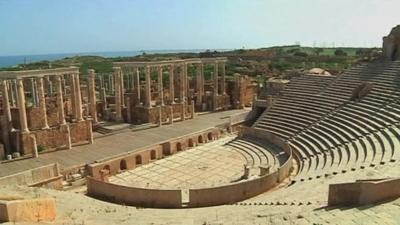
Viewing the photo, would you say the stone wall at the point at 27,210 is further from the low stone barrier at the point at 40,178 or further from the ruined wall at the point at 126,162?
the ruined wall at the point at 126,162

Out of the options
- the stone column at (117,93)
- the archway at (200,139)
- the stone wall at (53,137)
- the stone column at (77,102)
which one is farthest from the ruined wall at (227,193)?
the stone column at (117,93)

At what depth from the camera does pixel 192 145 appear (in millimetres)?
22797

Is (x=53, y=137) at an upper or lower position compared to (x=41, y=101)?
lower

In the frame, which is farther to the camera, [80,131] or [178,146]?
[80,131]

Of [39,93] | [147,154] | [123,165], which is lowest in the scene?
[123,165]

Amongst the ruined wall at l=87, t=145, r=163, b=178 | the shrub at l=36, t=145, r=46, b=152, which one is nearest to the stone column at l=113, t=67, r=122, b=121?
the shrub at l=36, t=145, r=46, b=152

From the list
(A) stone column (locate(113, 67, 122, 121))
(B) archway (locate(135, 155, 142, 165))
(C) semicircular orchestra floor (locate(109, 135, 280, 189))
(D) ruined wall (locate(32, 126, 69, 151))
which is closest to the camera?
(C) semicircular orchestra floor (locate(109, 135, 280, 189))

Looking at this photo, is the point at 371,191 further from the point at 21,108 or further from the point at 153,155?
the point at 21,108

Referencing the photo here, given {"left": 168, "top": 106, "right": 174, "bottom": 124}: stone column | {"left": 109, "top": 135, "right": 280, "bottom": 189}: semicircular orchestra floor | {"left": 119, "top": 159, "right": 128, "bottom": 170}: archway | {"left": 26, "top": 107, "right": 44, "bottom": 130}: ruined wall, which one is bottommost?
{"left": 109, "top": 135, "right": 280, "bottom": 189}: semicircular orchestra floor

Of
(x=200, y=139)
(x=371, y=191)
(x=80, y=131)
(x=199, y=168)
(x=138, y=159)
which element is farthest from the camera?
(x=200, y=139)

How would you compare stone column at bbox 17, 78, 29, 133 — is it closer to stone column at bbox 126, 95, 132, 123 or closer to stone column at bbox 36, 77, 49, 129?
stone column at bbox 36, 77, 49, 129

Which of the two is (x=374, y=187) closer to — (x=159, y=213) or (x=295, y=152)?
(x=159, y=213)

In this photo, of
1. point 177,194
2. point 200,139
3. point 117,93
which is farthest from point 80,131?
point 177,194

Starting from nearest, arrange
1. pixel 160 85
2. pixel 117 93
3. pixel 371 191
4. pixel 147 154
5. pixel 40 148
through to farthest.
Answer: pixel 371 191, pixel 147 154, pixel 40 148, pixel 117 93, pixel 160 85
